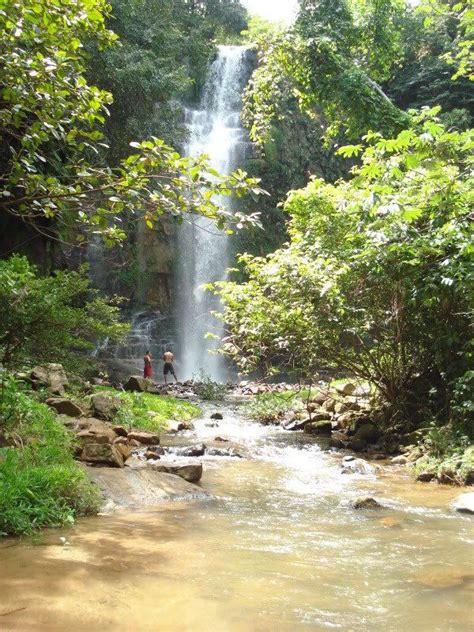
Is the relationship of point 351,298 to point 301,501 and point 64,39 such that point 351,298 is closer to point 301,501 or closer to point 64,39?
point 301,501

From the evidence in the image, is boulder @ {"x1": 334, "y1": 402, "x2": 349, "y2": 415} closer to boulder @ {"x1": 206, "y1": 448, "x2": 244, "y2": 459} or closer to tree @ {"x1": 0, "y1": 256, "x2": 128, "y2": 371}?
boulder @ {"x1": 206, "y1": 448, "x2": 244, "y2": 459}

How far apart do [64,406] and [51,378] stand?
154cm

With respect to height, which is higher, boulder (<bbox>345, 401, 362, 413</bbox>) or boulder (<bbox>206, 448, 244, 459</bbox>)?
boulder (<bbox>345, 401, 362, 413</bbox>)

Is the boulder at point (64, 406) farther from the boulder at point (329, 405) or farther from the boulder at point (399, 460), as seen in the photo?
the boulder at point (329, 405)

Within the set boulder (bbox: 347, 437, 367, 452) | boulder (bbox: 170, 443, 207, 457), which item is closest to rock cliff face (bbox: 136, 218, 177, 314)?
boulder (bbox: 347, 437, 367, 452)

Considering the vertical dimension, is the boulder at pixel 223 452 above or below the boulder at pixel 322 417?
below

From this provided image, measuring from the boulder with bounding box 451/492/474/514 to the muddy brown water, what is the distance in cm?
16

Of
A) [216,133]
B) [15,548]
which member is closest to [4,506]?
[15,548]

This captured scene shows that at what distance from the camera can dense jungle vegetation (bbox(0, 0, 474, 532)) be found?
3.94 m

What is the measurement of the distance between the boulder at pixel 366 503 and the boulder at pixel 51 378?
5.38m

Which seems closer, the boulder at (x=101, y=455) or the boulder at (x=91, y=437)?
the boulder at (x=101, y=455)

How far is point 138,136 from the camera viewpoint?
17609 mm

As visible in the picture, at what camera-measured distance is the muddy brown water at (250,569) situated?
278cm

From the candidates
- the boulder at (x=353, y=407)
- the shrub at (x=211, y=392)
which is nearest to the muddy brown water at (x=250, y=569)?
the boulder at (x=353, y=407)
